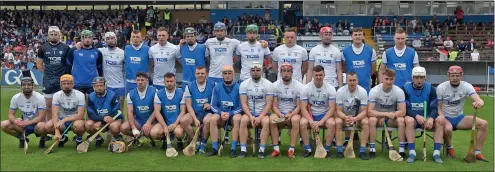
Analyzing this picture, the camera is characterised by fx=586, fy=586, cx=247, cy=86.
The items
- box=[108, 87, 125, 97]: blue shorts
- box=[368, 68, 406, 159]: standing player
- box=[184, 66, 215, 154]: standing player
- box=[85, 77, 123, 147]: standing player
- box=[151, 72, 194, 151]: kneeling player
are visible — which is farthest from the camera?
box=[108, 87, 125, 97]: blue shorts

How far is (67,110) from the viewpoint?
8984mm

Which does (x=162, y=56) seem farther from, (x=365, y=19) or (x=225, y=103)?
(x=365, y=19)

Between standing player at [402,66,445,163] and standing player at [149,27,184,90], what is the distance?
3.82 metres

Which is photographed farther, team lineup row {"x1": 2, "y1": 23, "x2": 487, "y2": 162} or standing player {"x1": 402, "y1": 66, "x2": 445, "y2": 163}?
team lineup row {"x1": 2, "y1": 23, "x2": 487, "y2": 162}

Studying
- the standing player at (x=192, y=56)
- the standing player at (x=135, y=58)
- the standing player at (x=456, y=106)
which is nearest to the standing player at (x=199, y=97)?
the standing player at (x=192, y=56)

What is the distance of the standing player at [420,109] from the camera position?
314 inches

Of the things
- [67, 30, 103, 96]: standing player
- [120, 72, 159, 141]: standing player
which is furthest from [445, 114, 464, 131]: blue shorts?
[67, 30, 103, 96]: standing player

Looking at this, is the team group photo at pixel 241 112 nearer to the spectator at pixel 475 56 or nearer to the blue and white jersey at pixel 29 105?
the blue and white jersey at pixel 29 105

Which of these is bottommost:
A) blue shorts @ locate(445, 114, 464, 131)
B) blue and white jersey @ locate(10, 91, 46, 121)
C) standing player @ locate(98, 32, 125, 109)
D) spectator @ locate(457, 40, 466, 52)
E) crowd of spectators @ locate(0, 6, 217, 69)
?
blue shorts @ locate(445, 114, 464, 131)

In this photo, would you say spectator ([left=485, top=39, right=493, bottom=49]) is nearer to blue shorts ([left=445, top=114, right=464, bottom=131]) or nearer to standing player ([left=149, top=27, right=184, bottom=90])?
blue shorts ([left=445, top=114, right=464, bottom=131])

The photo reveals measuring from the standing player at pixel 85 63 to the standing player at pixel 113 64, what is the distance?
4.9 inches

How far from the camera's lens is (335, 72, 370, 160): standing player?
8.11 metres

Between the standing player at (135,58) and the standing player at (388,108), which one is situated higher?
the standing player at (135,58)

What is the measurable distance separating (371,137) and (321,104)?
0.84 m
